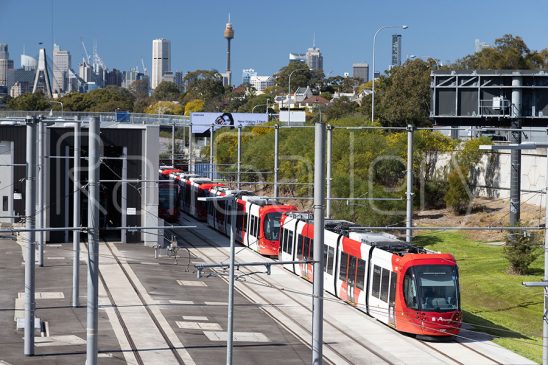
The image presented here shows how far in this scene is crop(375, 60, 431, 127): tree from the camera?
87.9 metres

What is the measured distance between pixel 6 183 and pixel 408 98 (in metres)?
43.4

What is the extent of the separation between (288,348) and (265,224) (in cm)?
1719

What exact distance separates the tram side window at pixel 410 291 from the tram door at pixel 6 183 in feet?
94.0

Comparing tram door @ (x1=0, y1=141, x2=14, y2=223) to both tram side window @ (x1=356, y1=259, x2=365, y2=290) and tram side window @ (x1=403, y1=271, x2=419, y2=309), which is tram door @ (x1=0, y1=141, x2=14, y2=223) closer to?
tram side window @ (x1=356, y1=259, x2=365, y2=290)

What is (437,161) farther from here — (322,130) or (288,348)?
(322,130)

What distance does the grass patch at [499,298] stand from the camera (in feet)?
96.9

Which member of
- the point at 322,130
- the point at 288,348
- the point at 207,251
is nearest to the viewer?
the point at 322,130

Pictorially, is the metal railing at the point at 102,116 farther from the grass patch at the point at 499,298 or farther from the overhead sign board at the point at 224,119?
the grass patch at the point at 499,298

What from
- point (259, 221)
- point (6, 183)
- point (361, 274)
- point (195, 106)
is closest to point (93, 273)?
point (361, 274)

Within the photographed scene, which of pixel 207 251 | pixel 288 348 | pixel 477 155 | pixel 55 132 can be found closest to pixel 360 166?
pixel 477 155

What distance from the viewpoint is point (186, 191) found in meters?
64.6

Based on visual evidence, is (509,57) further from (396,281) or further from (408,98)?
(396,281)

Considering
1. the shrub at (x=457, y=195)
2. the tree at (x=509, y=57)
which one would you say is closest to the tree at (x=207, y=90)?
→ the tree at (x=509, y=57)

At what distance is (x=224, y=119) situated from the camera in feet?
355
